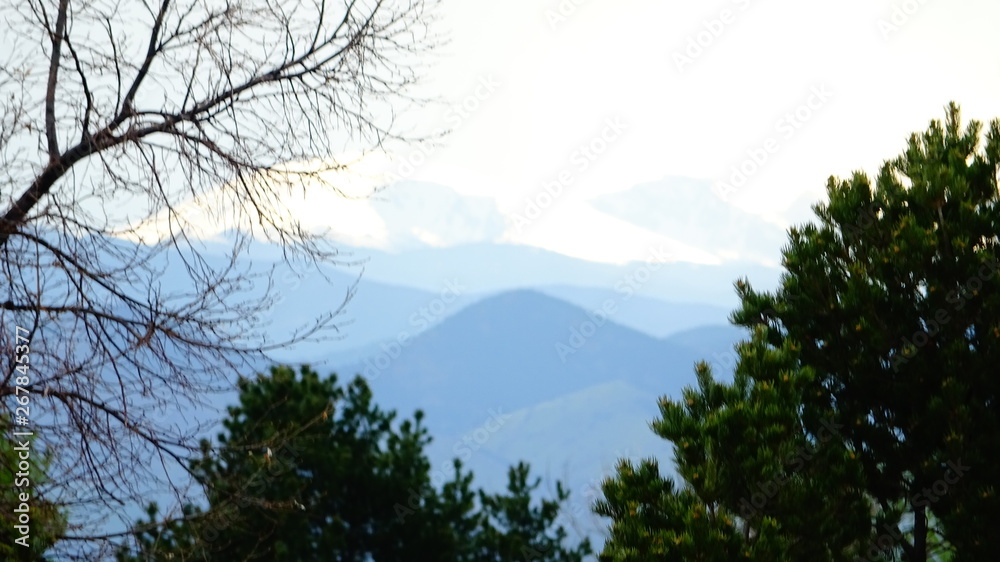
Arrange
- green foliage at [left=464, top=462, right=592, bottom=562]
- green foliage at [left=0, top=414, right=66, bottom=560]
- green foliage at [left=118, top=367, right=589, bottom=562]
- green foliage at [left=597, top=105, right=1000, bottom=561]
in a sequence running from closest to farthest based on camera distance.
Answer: green foliage at [left=597, top=105, right=1000, bottom=561], green foliage at [left=0, top=414, right=66, bottom=560], green foliage at [left=118, top=367, right=589, bottom=562], green foliage at [left=464, top=462, right=592, bottom=562]

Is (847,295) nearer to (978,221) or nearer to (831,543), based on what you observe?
(978,221)

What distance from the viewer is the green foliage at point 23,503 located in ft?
18.5

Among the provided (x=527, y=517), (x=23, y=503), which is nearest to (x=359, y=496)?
(x=527, y=517)

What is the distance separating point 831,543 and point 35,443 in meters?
4.55

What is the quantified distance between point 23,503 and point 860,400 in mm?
5117

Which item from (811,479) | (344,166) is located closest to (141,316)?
(344,166)

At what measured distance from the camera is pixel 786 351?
5.75 meters

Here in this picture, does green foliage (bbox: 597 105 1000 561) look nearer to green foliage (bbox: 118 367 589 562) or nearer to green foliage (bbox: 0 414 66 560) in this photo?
green foliage (bbox: 0 414 66 560)

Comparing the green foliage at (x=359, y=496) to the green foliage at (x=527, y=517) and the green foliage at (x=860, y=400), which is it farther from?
the green foliage at (x=860, y=400)

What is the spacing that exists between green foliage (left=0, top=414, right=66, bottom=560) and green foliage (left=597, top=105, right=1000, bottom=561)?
132 inches

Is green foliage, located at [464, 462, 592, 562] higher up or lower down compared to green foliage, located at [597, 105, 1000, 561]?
higher up

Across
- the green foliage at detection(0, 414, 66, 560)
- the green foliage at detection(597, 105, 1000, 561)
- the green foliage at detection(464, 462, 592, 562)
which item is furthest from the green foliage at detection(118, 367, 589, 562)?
the green foliage at detection(597, 105, 1000, 561)

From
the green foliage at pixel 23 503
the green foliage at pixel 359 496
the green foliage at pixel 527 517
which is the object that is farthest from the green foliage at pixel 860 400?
the green foliage at pixel 527 517

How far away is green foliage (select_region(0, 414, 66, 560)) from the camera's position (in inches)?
222
